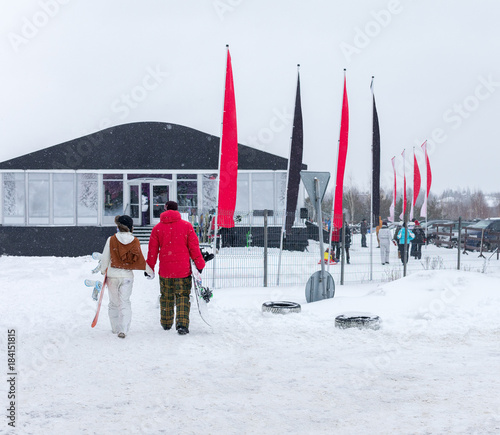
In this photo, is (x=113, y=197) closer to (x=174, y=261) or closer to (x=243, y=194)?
(x=243, y=194)

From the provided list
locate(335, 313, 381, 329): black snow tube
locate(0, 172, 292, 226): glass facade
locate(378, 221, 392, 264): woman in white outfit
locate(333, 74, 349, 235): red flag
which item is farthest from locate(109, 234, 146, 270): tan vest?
locate(0, 172, 292, 226): glass facade

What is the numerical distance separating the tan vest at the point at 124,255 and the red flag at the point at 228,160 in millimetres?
5632

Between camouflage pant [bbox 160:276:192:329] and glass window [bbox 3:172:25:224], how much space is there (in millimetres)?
20732

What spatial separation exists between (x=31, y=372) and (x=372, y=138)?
485 inches

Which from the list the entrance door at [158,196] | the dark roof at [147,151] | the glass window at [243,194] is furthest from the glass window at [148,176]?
the glass window at [243,194]

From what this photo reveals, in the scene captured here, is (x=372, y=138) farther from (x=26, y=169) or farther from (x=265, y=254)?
(x=26, y=169)

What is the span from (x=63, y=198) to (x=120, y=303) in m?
20.3

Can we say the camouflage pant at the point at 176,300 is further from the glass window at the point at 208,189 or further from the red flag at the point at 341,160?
the glass window at the point at 208,189

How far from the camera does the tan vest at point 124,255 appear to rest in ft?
24.4

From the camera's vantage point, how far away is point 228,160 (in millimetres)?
13133

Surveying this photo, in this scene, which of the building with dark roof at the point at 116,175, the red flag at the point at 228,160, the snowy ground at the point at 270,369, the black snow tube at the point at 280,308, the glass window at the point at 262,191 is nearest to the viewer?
the snowy ground at the point at 270,369

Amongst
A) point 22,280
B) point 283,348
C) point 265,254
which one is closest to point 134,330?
point 283,348

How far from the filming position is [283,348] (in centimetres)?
669

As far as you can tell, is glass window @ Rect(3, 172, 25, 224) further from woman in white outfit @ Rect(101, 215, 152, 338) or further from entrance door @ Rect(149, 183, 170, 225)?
woman in white outfit @ Rect(101, 215, 152, 338)
